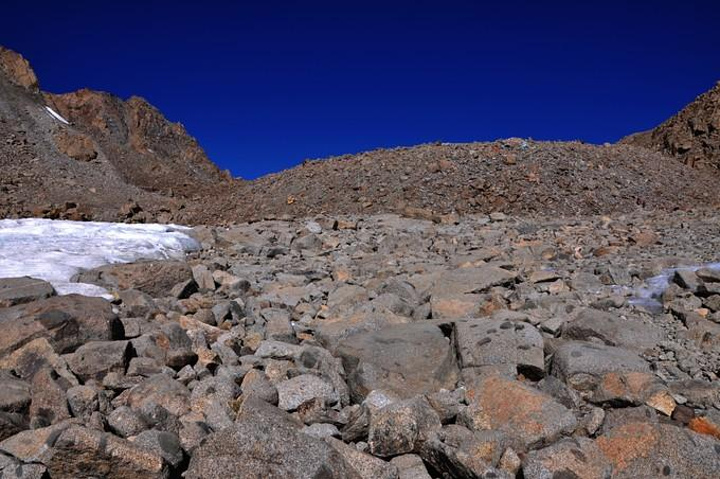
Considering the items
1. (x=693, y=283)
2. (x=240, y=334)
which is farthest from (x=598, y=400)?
(x=240, y=334)

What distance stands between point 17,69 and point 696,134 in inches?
1405

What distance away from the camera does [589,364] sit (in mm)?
3592

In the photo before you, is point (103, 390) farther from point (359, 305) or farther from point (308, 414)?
point (359, 305)

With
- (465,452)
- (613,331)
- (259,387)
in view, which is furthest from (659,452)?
(259,387)

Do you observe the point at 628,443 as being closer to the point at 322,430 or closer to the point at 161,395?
the point at 322,430

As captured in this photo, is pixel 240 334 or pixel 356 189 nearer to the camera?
pixel 240 334

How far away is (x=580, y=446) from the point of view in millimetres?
2643

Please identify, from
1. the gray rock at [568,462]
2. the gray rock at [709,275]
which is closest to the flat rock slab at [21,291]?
the gray rock at [568,462]

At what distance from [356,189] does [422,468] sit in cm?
1318

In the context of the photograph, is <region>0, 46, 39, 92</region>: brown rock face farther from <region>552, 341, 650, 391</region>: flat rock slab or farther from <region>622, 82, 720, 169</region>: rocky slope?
<region>622, 82, 720, 169</region>: rocky slope

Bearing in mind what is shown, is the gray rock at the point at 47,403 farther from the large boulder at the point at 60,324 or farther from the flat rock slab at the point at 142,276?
the flat rock slab at the point at 142,276

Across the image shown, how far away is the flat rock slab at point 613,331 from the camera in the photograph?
418 cm

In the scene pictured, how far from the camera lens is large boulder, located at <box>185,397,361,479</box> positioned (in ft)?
7.63

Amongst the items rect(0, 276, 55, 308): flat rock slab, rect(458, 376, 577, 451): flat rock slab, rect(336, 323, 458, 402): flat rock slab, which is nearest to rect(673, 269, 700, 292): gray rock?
rect(336, 323, 458, 402): flat rock slab
